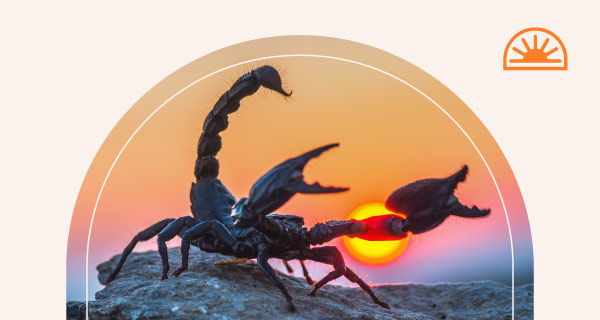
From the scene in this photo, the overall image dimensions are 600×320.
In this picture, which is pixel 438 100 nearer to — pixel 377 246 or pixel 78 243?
pixel 377 246

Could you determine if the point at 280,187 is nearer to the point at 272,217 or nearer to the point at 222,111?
the point at 272,217

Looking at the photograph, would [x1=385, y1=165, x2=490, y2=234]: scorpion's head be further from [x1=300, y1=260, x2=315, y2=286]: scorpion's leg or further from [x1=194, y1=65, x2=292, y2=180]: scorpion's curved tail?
[x1=300, y1=260, x2=315, y2=286]: scorpion's leg

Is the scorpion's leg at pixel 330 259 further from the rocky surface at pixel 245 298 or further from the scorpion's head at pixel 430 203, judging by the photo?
the scorpion's head at pixel 430 203

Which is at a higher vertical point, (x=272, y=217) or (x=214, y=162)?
(x=214, y=162)

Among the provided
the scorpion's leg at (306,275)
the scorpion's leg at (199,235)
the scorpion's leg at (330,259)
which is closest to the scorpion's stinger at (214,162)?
the scorpion's leg at (199,235)

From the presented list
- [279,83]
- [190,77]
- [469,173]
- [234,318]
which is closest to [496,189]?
[469,173]

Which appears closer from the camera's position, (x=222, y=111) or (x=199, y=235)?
(x=199, y=235)

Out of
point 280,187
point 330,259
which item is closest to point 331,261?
point 330,259

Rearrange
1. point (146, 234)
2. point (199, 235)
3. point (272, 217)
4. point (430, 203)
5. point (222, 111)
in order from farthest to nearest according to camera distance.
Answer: point (222, 111) → point (146, 234) → point (272, 217) → point (199, 235) → point (430, 203)
